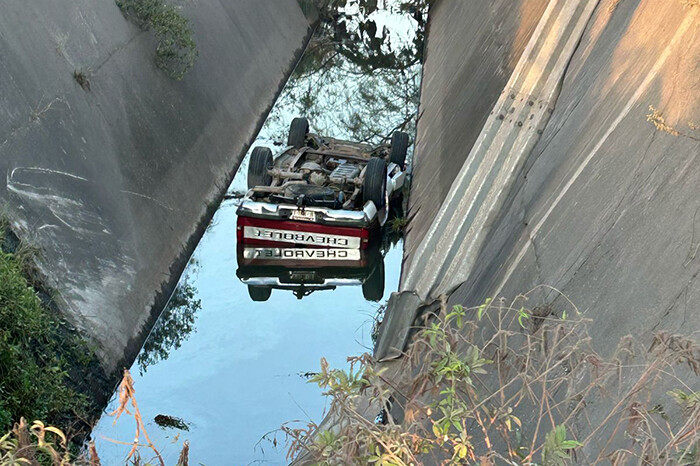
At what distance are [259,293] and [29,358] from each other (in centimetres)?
614

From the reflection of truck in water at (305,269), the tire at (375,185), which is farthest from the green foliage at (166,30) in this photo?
the tire at (375,185)

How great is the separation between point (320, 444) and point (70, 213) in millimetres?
8712

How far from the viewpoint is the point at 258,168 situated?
611 inches

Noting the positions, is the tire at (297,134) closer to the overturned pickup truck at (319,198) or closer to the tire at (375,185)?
the overturned pickup truck at (319,198)

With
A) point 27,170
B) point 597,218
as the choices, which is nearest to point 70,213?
point 27,170

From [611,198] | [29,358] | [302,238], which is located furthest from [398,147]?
[611,198]

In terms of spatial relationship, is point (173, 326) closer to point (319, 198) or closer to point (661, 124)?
point (319, 198)

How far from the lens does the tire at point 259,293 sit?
14.2 meters

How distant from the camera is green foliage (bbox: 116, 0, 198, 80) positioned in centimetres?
1639

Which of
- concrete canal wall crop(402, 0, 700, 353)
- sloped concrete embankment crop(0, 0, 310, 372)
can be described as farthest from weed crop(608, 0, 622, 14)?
sloped concrete embankment crop(0, 0, 310, 372)

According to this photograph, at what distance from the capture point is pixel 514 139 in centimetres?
1150

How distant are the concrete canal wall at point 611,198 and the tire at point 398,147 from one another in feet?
16.0

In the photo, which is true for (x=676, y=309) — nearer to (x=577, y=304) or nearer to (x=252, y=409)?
(x=577, y=304)

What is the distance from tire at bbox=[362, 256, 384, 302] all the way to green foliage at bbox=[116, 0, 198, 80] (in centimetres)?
520
